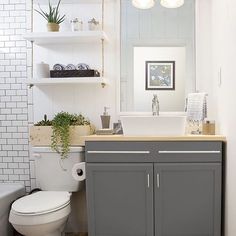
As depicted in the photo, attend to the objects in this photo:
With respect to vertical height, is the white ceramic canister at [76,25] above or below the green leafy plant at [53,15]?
below

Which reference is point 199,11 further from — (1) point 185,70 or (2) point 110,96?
(2) point 110,96

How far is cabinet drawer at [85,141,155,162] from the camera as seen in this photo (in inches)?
86.8

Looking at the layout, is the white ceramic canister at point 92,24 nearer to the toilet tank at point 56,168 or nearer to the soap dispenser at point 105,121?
the soap dispenser at point 105,121

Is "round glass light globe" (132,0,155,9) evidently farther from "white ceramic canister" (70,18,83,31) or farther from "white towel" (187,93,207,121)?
"white towel" (187,93,207,121)

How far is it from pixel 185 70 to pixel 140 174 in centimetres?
108

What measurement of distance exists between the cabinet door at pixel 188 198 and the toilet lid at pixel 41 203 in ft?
2.40

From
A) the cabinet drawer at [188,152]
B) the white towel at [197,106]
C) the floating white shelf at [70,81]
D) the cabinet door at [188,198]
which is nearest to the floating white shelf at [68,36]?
the floating white shelf at [70,81]

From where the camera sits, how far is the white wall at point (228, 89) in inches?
76.9

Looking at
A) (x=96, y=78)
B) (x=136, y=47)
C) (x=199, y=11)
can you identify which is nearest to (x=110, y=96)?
(x=96, y=78)

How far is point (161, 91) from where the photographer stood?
8.81ft

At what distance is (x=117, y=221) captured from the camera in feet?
7.36

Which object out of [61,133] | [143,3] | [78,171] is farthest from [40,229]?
[143,3]

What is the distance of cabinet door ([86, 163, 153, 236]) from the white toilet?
235 mm

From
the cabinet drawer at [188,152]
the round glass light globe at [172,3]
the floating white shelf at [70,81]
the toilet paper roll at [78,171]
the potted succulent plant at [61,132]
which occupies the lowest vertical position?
the toilet paper roll at [78,171]
